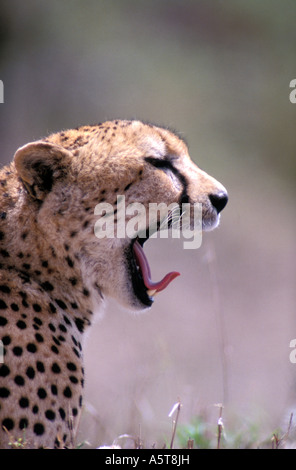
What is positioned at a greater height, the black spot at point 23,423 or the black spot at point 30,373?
the black spot at point 30,373

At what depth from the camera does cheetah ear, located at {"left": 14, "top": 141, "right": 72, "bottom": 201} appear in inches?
92.1

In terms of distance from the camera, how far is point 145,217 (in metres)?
2.54

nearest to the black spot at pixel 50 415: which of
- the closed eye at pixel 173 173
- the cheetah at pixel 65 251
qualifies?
the cheetah at pixel 65 251

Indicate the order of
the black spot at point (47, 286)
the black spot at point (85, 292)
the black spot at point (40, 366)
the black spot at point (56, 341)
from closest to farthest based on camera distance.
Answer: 1. the black spot at point (40, 366)
2. the black spot at point (56, 341)
3. the black spot at point (47, 286)
4. the black spot at point (85, 292)

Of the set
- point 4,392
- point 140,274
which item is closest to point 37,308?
point 4,392

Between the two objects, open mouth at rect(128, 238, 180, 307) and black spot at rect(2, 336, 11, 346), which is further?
open mouth at rect(128, 238, 180, 307)

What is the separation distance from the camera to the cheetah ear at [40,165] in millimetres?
2340

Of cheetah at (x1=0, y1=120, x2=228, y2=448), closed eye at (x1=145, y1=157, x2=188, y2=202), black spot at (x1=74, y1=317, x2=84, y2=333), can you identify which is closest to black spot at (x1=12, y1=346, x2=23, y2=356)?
cheetah at (x1=0, y1=120, x2=228, y2=448)

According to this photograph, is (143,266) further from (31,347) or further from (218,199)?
(31,347)

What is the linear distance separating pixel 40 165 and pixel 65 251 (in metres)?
0.29

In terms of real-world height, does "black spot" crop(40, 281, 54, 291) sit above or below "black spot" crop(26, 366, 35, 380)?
above

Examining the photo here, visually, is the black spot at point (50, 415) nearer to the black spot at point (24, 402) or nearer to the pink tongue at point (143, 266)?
the black spot at point (24, 402)

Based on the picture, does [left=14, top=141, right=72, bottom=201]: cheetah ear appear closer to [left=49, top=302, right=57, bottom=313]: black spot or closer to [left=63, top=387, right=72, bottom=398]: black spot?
[left=49, top=302, right=57, bottom=313]: black spot

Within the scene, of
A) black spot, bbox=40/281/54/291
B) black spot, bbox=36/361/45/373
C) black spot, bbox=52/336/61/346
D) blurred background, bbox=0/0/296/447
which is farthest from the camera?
blurred background, bbox=0/0/296/447
